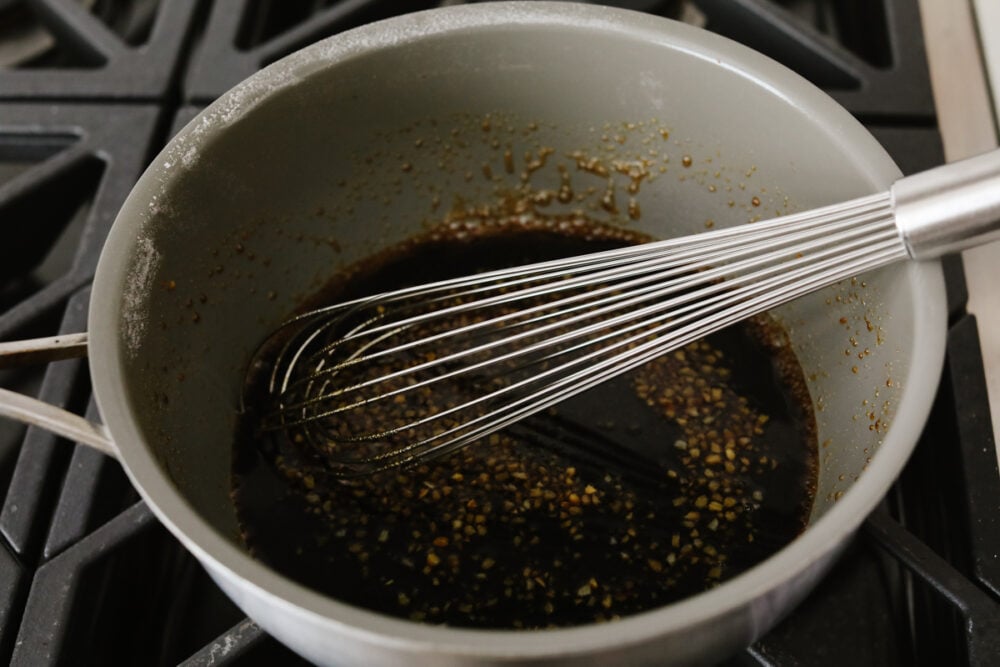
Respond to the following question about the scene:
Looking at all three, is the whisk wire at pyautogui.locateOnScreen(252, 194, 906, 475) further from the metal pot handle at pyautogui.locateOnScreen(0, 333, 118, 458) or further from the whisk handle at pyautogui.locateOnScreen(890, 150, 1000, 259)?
the metal pot handle at pyautogui.locateOnScreen(0, 333, 118, 458)

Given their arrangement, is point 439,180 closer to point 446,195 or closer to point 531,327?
point 446,195

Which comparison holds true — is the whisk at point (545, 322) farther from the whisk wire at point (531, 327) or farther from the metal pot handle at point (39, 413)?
the metal pot handle at point (39, 413)

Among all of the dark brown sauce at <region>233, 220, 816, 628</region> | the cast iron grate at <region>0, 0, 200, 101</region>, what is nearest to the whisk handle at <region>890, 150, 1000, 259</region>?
the dark brown sauce at <region>233, 220, 816, 628</region>

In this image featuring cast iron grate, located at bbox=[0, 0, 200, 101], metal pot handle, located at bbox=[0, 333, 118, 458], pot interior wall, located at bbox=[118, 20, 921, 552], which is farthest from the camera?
cast iron grate, located at bbox=[0, 0, 200, 101]

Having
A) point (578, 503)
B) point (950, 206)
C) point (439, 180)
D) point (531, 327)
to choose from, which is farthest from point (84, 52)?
point (950, 206)

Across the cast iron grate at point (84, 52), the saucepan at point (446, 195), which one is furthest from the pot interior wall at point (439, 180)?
the cast iron grate at point (84, 52)

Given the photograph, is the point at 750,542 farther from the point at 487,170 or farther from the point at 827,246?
the point at 487,170
